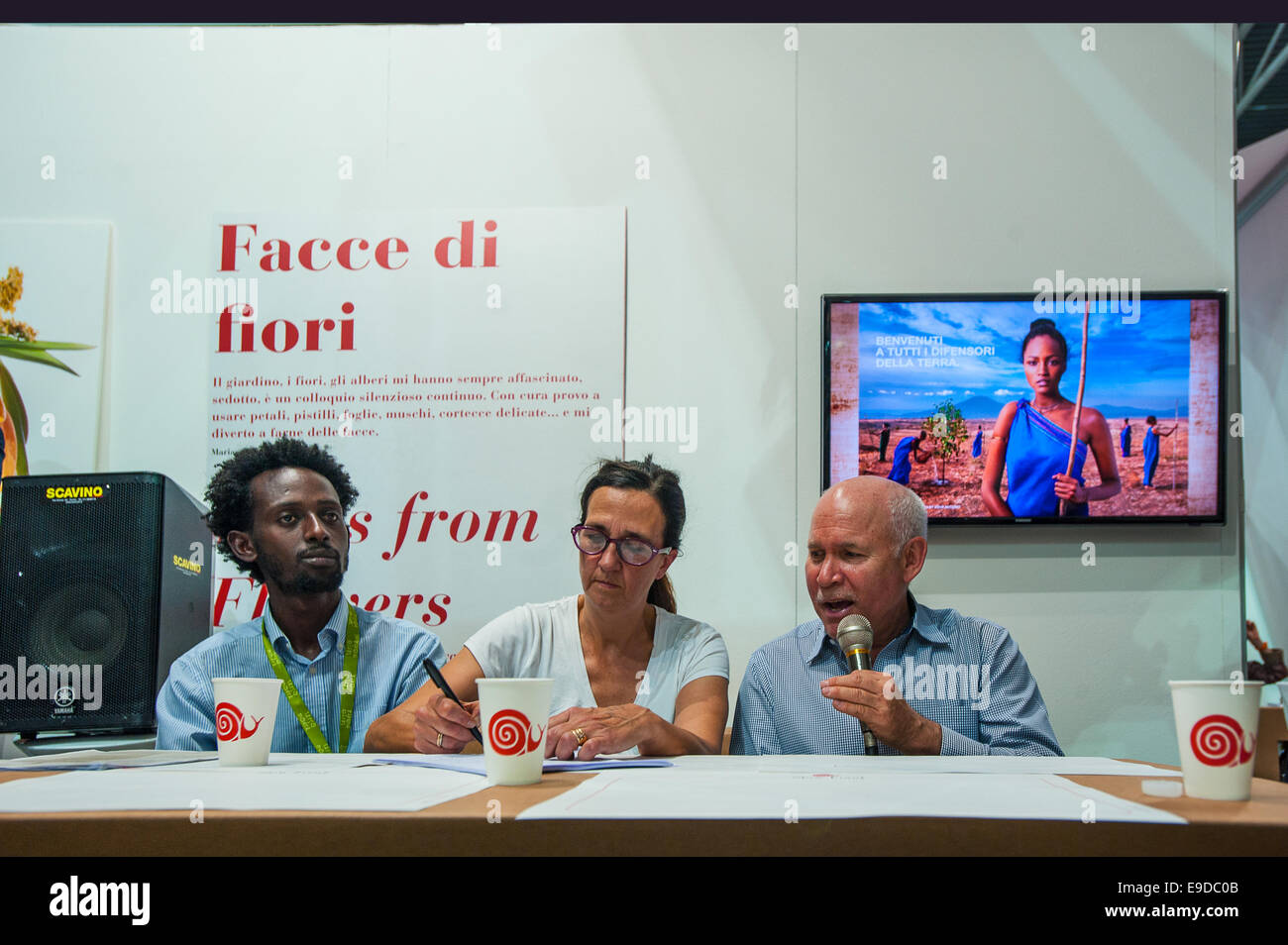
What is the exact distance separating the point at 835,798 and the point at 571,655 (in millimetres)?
1484

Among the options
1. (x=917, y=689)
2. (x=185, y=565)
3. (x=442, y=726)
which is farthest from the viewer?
(x=185, y=565)

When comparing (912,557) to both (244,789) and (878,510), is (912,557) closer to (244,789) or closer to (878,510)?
(878,510)

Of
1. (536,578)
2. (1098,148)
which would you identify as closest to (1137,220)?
(1098,148)

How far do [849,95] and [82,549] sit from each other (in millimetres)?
2572

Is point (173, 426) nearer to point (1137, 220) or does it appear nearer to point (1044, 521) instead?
point (1044, 521)

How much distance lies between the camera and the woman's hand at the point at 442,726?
170cm

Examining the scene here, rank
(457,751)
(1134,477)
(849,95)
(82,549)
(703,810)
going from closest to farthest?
(703,810), (457,751), (82,549), (1134,477), (849,95)

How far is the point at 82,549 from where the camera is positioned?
8.27ft

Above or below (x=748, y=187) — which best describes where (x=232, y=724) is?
below

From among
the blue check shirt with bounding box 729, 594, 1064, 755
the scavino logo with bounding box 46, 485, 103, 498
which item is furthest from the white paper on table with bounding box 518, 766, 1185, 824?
the scavino logo with bounding box 46, 485, 103, 498

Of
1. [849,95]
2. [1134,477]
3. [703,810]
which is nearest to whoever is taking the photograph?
[703,810]

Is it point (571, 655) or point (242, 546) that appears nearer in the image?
point (571, 655)

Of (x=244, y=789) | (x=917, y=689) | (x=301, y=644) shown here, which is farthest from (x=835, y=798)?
(x=301, y=644)

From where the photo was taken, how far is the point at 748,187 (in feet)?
10.9
